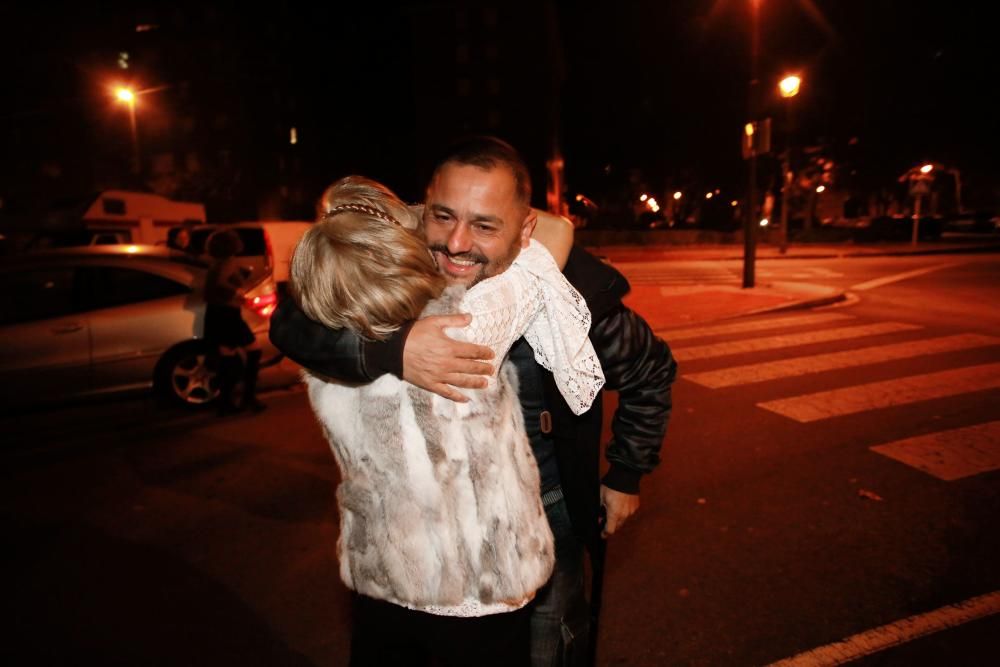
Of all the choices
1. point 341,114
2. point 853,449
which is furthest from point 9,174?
point 853,449

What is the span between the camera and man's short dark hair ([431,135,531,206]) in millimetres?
1648

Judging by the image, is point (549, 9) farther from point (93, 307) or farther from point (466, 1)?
point (93, 307)

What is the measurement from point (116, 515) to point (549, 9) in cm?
5232

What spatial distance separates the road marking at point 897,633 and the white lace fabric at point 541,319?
1.76 m

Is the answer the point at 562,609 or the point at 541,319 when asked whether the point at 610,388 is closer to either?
the point at 541,319

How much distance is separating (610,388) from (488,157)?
760 millimetres

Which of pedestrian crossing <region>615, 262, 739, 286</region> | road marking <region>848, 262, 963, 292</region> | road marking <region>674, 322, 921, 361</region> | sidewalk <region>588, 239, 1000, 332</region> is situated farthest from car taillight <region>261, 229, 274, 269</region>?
road marking <region>848, 262, 963, 292</region>

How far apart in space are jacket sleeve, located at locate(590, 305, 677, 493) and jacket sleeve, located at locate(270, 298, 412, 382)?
0.77 metres

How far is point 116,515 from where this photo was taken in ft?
13.5

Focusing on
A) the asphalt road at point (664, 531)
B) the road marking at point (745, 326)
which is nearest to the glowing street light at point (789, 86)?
the road marking at point (745, 326)

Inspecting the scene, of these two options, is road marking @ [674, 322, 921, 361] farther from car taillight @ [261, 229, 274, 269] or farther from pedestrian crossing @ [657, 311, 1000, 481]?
car taillight @ [261, 229, 274, 269]

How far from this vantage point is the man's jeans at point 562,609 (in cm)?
181

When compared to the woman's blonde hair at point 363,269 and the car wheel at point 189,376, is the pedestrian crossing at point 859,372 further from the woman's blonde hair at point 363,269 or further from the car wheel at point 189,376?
the car wheel at point 189,376

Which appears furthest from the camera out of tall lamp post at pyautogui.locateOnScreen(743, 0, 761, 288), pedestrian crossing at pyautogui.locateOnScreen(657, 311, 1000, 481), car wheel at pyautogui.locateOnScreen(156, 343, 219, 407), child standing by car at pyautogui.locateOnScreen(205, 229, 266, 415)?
tall lamp post at pyautogui.locateOnScreen(743, 0, 761, 288)
